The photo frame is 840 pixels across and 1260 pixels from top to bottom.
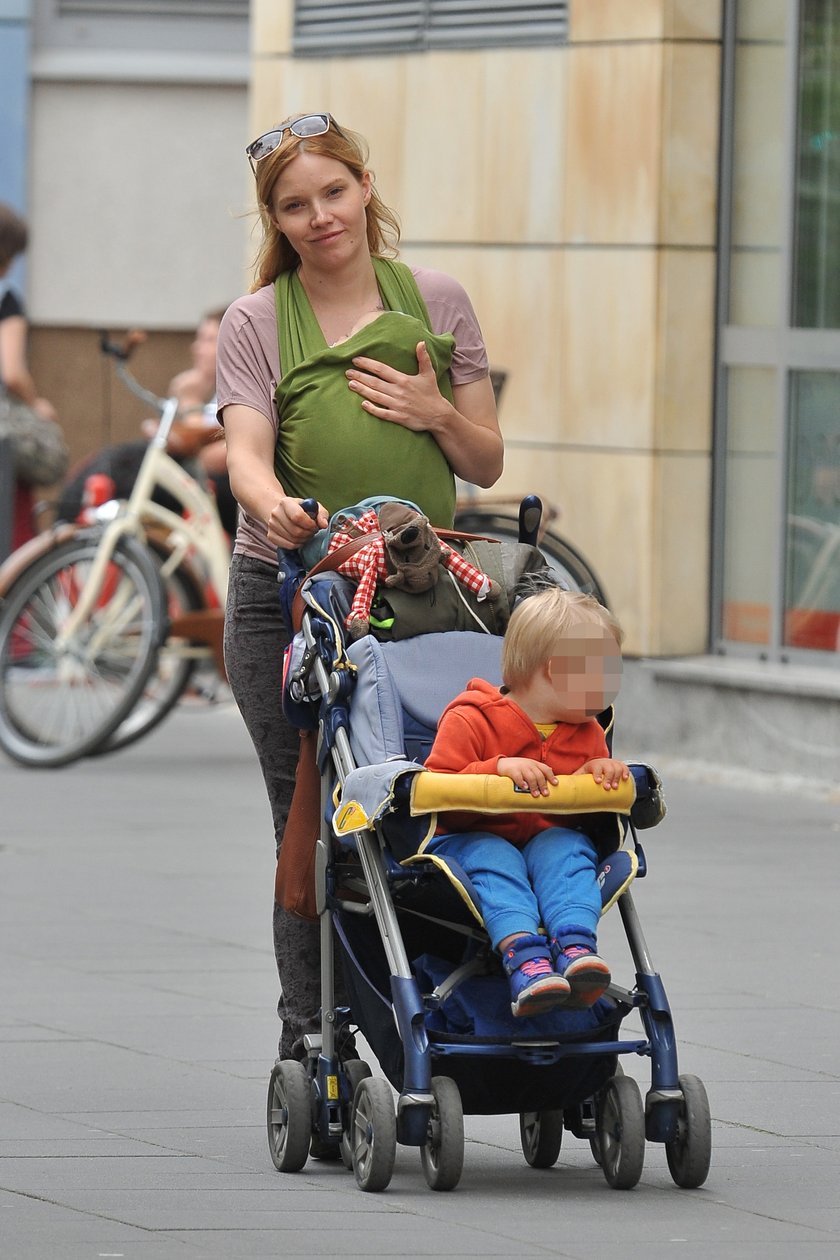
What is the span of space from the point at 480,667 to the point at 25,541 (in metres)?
9.50

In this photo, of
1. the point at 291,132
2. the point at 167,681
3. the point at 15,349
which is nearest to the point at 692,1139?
the point at 291,132

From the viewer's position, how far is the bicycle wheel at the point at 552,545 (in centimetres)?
1066

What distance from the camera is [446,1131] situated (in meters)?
4.78

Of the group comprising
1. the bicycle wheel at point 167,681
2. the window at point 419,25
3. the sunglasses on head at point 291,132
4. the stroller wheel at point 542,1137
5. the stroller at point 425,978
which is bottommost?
the stroller wheel at point 542,1137

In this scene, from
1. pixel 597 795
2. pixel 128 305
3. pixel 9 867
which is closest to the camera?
pixel 597 795

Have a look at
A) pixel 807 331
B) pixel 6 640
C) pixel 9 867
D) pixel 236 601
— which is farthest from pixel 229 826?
pixel 236 601

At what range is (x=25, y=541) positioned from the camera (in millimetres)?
14352

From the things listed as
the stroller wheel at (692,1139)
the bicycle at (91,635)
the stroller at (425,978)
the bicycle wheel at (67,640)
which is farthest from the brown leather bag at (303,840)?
the bicycle wheel at (67,640)

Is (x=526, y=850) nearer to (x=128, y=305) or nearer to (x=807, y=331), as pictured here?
(x=807, y=331)

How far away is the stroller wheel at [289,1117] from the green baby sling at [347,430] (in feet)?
3.60

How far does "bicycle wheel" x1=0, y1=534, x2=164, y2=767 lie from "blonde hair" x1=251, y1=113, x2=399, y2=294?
5669 millimetres

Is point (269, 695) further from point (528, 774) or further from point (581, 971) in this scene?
point (581, 971)

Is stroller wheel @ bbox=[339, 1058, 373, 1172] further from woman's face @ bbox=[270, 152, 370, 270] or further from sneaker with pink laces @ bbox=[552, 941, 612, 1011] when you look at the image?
woman's face @ bbox=[270, 152, 370, 270]

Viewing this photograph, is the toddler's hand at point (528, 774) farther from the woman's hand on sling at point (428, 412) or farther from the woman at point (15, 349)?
the woman at point (15, 349)
